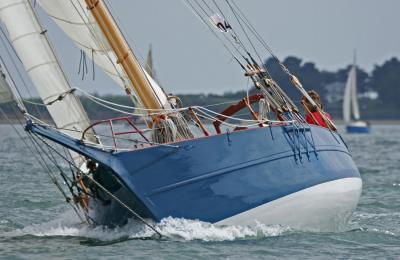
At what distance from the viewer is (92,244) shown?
15609mm

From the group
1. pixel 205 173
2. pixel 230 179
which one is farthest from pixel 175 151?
pixel 230 179

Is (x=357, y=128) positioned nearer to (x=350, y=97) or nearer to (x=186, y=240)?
(x=350, y=97)

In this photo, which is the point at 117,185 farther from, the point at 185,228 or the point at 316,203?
the point at 316,203

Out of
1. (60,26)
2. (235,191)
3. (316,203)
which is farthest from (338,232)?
(60,26)

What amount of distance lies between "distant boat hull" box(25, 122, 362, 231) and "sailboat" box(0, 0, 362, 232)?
1 centimetres

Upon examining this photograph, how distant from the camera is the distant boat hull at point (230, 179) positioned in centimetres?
1534

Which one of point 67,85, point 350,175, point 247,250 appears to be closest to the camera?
point 247,250

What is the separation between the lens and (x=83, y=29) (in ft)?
58.1

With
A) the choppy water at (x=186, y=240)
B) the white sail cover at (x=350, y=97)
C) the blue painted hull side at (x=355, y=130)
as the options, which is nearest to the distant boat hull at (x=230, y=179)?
the choppy water at (x=186, y=240)

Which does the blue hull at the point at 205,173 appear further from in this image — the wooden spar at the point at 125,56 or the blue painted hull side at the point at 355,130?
the blue painted hull side at the point at 355,130

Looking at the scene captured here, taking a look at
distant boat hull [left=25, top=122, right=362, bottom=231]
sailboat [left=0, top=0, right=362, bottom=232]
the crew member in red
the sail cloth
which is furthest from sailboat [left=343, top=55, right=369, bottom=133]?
the sail cloth

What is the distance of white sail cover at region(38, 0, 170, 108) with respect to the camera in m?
17.5

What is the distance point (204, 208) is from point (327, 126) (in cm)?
372

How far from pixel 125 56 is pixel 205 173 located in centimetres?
227
